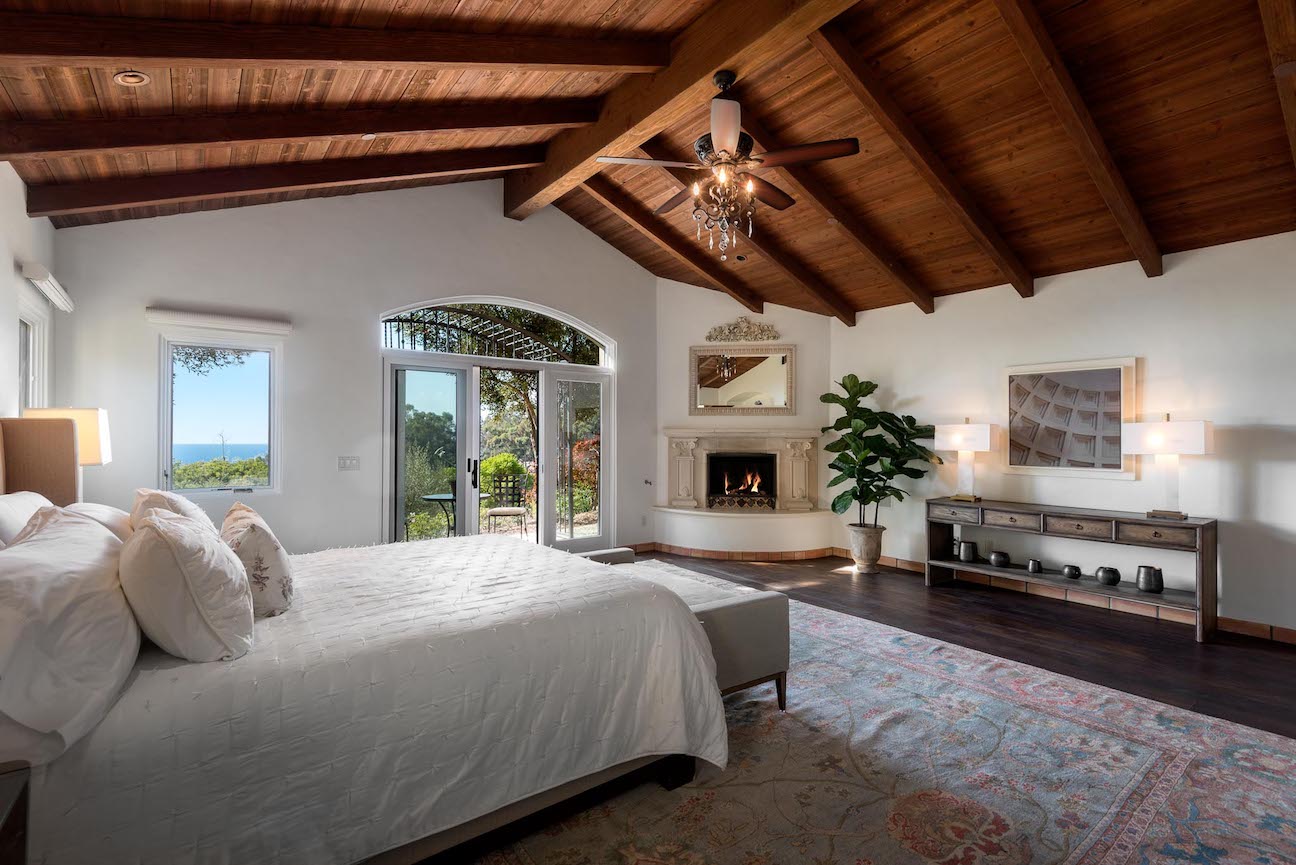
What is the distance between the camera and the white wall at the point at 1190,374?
410 cm

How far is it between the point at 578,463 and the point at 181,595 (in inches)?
198

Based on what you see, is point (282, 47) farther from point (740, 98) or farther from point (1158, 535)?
point (1158, 535)

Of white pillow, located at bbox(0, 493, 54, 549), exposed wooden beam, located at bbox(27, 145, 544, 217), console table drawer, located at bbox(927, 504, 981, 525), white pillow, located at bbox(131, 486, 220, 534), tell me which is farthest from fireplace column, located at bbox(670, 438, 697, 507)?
white pillow, located at bbox(0, 493, 54, 549)

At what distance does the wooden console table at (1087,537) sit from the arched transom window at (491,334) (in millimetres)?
3753

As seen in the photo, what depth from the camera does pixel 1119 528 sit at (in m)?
4.39

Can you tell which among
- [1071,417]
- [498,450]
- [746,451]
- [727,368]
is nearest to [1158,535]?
[1071,417]

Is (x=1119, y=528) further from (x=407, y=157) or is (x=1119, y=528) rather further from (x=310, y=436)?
(x=310, y=436)

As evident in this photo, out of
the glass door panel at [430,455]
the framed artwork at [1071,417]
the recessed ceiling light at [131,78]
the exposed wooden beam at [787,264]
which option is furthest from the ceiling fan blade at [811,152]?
the glass door panel at [430,455]

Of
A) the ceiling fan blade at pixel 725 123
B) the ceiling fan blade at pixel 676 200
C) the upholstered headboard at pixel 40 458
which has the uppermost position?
the ceiling fan blade at pixel 725 123

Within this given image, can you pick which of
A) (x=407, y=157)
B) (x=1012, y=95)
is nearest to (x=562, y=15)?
(x=407, y=157)

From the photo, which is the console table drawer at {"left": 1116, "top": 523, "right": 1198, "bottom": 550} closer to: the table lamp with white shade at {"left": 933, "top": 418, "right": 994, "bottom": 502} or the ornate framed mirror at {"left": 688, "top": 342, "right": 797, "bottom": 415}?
the table lamp with white shade at {"left": 933, "top": 418, "right": 994, "bottom": 502}

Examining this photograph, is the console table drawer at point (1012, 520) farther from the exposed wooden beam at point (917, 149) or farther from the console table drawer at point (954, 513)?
the exposed wooden beam at point (917, 149)

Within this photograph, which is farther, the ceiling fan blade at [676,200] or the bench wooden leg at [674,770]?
the ceiling fan blade at [676,200]

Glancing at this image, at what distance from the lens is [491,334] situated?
6.11 meters
